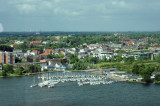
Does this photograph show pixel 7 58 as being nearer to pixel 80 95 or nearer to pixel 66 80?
pixel 66 80

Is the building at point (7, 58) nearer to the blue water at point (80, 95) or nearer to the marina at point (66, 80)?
the marina at point (66, 80)

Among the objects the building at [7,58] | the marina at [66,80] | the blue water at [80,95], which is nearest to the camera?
the blue water at [80,95]

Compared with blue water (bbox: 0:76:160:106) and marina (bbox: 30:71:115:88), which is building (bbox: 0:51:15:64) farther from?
blue water (bbox: 0:76:160:106)

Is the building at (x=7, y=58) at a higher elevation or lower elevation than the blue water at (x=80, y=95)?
higher

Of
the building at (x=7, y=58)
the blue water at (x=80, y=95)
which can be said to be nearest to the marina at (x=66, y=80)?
the blue water at (x=80, y=95)

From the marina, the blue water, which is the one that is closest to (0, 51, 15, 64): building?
the marina

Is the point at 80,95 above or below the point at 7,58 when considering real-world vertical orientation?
below

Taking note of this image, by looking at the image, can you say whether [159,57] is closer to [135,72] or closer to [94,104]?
[135,72]

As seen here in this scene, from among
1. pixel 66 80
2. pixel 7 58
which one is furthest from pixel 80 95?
pixel 7 58
